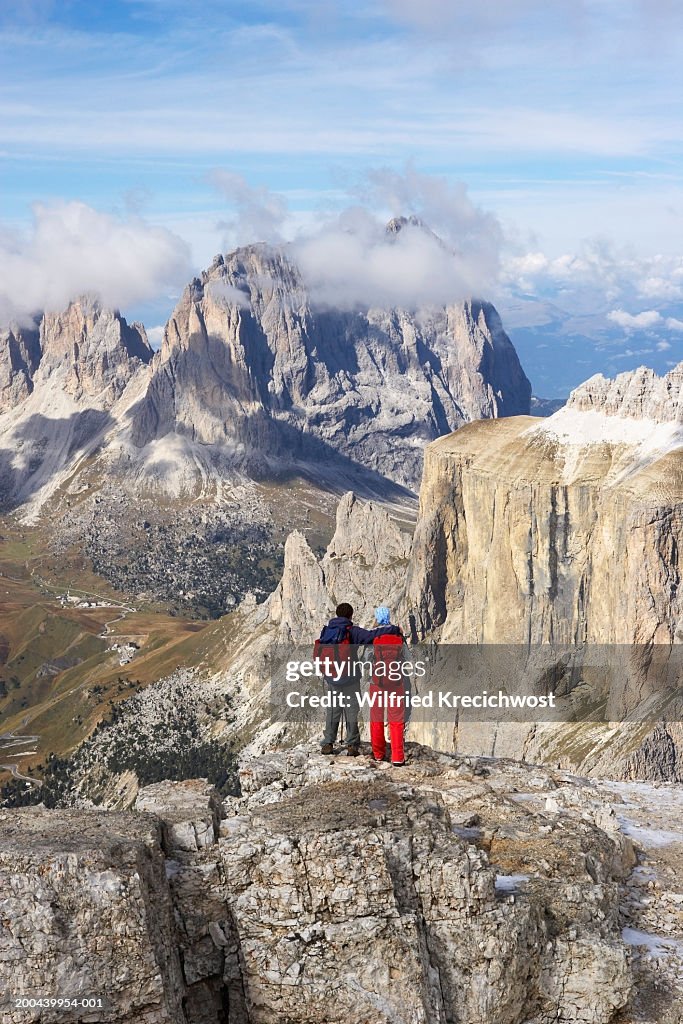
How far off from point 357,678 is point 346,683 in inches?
14.7

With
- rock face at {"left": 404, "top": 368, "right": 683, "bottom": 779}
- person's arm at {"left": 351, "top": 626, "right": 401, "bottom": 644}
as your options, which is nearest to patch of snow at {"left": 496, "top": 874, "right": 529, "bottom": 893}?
person's arm at {"left": 351, "top": 626, "right": 401, "bottom": 644}

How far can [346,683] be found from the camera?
2964 centimetres

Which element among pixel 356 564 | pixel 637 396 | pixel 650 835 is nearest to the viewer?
pixel 650 835

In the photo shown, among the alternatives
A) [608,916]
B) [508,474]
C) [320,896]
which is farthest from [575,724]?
[320,896]

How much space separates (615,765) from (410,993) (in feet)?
200

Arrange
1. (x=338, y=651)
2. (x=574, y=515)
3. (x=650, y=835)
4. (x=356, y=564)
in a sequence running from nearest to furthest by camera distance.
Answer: (x=338, y=651)
(x=650, y=835)
(x=574, y=515)
(x=356, y=564)

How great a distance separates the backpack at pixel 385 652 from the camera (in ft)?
97.0

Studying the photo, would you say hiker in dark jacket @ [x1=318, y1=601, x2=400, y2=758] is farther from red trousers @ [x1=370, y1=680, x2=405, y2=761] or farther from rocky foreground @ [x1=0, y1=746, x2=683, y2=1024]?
rocky foreground @ [x1=0, y1=746, x2=683, y2=1024]

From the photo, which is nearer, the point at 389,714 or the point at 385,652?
the point at 385,652

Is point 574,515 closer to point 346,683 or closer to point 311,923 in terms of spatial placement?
point 346,683

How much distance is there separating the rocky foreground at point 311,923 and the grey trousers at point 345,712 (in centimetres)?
509

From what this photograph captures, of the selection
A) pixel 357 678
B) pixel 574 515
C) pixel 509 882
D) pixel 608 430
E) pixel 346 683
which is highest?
pixel 608 430

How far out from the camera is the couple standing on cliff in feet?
96.8

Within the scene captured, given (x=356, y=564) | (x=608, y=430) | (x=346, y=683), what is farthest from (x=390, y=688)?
(x=356, y=564)
